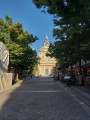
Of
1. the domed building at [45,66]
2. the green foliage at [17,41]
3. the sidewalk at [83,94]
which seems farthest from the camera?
the domed building at [45,66]

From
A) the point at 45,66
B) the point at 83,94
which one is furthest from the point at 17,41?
the point at 45,66

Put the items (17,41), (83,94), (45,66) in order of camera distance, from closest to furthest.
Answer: (83,94) < (17,41) < (45,66)

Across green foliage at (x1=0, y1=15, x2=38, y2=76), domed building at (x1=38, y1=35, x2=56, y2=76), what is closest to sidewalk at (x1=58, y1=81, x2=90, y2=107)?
green foliage at (x1=0, y1=15, x2=38, y2=76)

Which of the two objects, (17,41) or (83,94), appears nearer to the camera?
(83,94)

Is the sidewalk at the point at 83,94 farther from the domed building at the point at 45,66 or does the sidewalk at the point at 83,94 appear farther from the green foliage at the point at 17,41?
the domed building at the point at 45,66

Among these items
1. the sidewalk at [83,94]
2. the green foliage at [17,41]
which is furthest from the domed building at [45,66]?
the sidewalk at [83,94]

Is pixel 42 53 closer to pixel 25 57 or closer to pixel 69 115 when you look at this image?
pixel 25 57

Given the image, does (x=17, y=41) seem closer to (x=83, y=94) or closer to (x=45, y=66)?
(x=83, y=94)

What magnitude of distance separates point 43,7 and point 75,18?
Answer: 84.6 inches

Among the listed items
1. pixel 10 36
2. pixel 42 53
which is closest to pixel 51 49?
pixel 10 36

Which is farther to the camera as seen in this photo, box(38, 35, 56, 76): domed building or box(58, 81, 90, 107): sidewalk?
box(38, 35, 56, 76): domed building

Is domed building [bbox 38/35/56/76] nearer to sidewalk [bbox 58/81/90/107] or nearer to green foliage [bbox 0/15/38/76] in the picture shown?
green foliage [bbox 0/15/38/76]

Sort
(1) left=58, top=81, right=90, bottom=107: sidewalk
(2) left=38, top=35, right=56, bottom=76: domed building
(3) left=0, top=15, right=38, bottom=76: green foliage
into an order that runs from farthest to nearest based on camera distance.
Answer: (2) left=38, top=35, right=56, bottom=76: domed building → (3) left=0, top=15, right=38, bottom=76: green foliage → (1) left=58, top=81, right=90, bottom=107: sidewalk

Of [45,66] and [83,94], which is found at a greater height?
[45,66]
